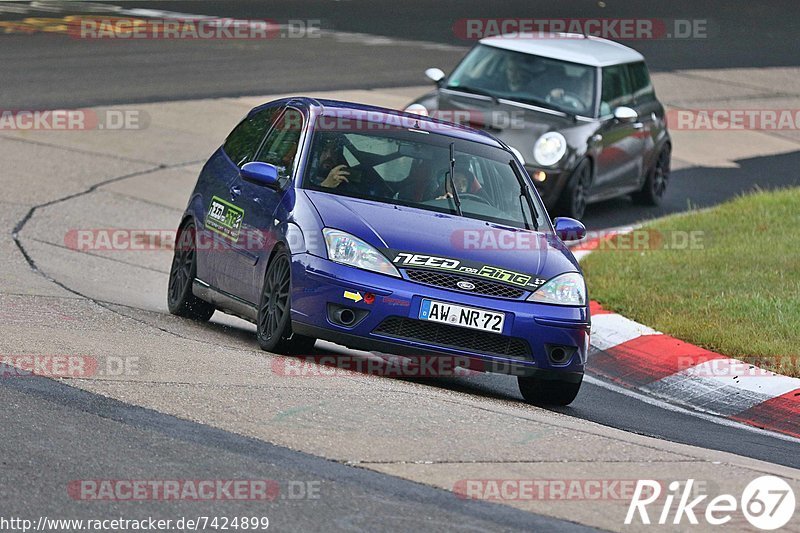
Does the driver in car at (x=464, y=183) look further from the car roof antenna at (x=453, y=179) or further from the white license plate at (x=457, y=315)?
the white license plate at (x=457, y=315)

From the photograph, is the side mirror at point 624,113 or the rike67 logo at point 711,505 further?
the side mirror at point 624,113

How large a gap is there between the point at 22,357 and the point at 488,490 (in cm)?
277

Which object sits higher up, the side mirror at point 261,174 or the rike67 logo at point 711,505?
the side mirror at point 261,174

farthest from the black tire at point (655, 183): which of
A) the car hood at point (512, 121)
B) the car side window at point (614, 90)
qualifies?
the car hood at point (512, 121)

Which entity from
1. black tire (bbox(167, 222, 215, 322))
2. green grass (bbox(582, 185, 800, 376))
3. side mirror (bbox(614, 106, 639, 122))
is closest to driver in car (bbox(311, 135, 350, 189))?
black tire (bbox(167, 222, 215, 322))

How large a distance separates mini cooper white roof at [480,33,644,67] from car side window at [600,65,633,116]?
9 cm

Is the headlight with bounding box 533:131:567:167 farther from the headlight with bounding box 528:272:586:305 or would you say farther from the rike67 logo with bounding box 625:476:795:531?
the rike67 logo with bounding box 625:476:795:531

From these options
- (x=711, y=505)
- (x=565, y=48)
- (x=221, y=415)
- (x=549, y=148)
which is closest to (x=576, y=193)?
(x=549, y=148)

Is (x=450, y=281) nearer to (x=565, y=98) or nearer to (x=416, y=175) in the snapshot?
(x=416, y=175)

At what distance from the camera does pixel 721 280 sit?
1230cm

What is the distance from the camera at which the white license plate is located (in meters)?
8.27

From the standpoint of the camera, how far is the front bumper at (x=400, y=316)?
8258 millimetres

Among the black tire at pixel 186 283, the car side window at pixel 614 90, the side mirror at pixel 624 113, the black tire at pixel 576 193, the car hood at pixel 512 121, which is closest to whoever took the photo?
the black tire at pixel 186 283

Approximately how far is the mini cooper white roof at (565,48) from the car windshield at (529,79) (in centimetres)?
7
